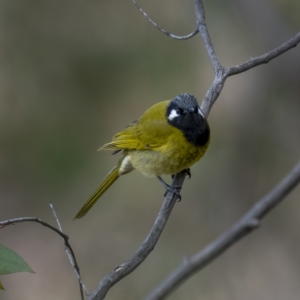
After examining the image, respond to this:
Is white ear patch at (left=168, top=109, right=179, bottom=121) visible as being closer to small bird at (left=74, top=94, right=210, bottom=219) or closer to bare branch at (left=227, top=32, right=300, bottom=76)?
small bird at (left=74, top=94, right=210, bottom=219)

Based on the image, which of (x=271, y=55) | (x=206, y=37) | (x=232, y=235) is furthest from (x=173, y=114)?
(x=232, y=235)

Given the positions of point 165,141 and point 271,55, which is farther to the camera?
point 165,141

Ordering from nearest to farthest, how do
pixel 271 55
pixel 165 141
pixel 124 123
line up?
pixel 271 55
pixel 165 141
pixel 124 123

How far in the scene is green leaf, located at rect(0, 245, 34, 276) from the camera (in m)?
2.08

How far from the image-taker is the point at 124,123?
7.65 metres

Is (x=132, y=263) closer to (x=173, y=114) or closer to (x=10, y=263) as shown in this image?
(x=10, y=263)

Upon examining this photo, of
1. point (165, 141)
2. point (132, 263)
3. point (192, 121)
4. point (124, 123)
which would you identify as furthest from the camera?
point (124, 123)

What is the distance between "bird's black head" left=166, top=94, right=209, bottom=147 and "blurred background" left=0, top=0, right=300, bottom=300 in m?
2.48

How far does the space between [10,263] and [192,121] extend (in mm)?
1934

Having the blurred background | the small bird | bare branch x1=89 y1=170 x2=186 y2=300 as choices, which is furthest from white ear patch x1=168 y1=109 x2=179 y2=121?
the blurred background

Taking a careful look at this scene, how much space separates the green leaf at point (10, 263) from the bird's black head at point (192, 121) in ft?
6.07

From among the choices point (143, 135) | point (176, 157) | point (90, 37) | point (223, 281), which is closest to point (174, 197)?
point (176, 157)

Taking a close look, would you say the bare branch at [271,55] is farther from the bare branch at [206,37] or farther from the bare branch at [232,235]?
the bare branch at [232,235]

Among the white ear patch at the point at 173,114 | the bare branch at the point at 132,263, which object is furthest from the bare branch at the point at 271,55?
the bare branch at the point at 132,263
